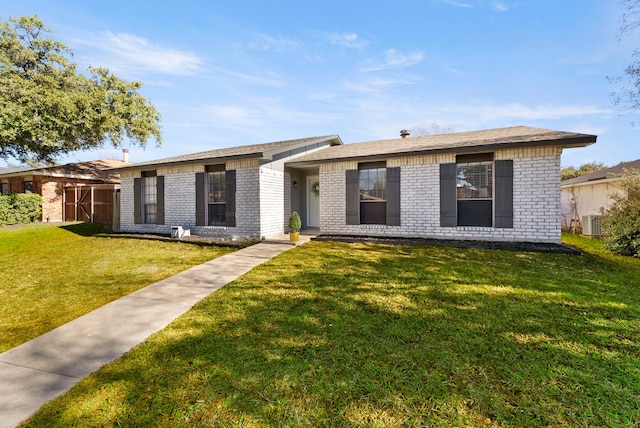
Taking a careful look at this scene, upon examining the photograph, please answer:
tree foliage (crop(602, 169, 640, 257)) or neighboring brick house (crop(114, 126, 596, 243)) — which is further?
neighboring brick house (crop(114, 126, 596, 243))

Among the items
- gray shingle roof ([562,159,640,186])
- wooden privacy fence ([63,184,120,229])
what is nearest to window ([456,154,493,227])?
gray shingle roof ([562,159,640,186])

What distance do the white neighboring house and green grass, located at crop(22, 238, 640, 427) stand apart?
8.55 metres

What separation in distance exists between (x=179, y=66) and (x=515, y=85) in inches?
643

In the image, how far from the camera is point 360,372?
8.40 ft

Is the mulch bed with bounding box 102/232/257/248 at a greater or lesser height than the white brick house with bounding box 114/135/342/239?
lesser

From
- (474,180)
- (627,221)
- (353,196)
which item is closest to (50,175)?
(353,196)

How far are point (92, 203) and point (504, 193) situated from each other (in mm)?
19505

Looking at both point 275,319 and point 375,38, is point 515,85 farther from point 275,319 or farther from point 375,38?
point 275,319

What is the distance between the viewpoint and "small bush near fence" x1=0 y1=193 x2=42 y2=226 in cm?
1492

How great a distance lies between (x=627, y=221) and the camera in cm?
795

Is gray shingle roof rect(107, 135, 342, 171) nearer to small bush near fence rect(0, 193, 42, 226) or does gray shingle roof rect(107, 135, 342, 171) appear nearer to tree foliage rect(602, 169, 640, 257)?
small bush near fence rect(0, 193, 42, 226)

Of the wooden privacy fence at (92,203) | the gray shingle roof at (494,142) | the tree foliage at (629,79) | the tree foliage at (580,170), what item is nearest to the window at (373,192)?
the gray shingle roof at (494,142)

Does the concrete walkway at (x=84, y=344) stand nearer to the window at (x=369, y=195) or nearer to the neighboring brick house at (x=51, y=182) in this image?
the window at (x=369, y=195)

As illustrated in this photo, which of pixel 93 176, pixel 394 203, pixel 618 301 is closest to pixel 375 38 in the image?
pixel 394 203
